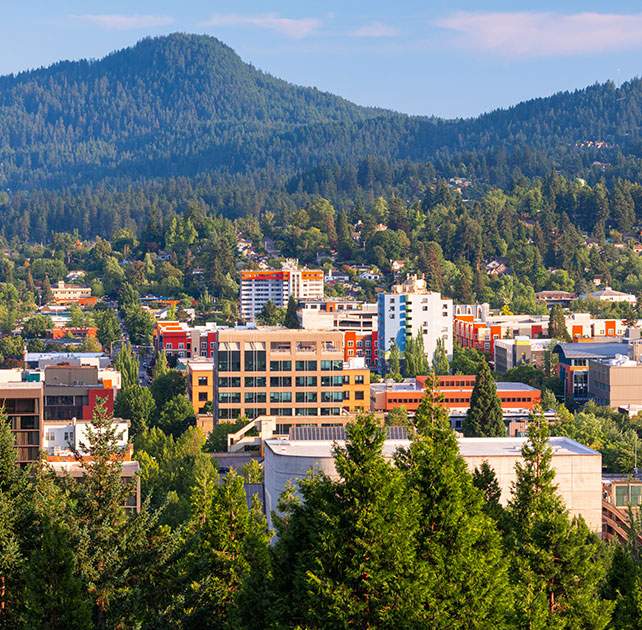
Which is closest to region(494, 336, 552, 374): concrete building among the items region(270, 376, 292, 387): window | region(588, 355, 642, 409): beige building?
region(588, 355, 642, 409): beige building

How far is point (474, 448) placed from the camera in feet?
125

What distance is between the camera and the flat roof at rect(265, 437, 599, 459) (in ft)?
121

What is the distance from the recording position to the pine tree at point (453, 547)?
22.2 metres

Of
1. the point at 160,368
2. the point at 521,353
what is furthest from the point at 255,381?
the point at 521,353

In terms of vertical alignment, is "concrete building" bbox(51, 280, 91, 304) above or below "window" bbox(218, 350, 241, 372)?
above

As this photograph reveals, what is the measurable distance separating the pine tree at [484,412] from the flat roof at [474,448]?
832 inches

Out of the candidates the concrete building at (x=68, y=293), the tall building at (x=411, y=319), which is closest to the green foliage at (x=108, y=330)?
the tall building at (x=411, y=319)

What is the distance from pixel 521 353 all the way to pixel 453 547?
7007cm

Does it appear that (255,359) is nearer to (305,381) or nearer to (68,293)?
(305,381)

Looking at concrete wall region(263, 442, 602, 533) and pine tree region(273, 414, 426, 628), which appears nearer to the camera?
pine tree region(273, 414, 426, 628)

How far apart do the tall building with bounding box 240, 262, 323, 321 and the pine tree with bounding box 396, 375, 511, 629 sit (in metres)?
100

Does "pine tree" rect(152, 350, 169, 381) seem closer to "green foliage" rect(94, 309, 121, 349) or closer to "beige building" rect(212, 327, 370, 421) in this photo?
"green foliage" rect(94, 309, 121, 349)

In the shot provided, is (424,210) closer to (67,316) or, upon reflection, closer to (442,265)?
(442,265)

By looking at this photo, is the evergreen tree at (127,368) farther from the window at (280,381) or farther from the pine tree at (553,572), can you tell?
the pine tree at (553,572)
